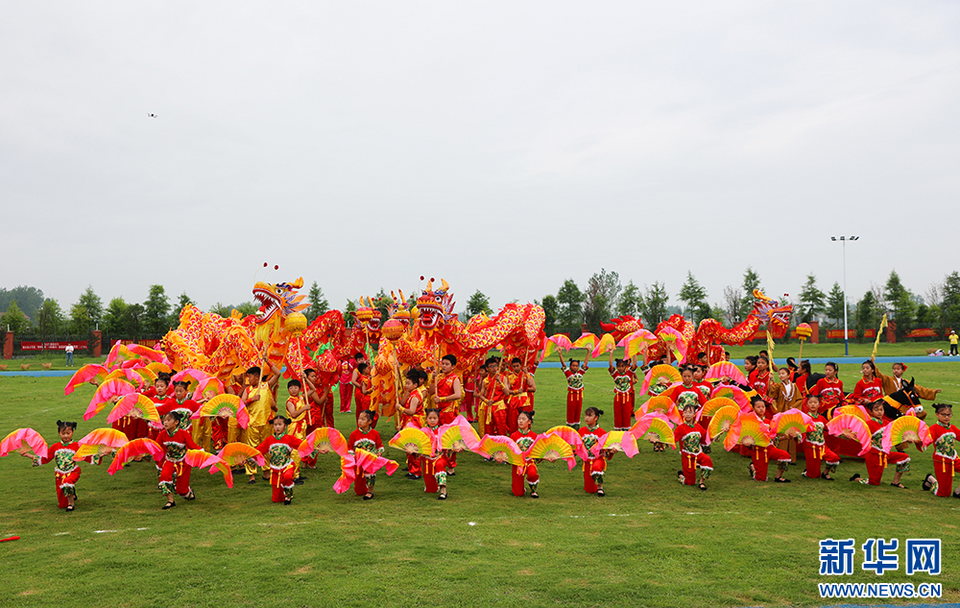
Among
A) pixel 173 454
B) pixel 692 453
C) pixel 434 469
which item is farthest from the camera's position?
pixel 692 453

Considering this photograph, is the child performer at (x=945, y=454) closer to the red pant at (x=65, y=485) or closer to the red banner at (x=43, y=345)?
the red pant at (x=65, y=485)

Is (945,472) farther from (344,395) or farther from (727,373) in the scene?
(344,395)

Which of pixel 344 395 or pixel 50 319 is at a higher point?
pixel 50 319

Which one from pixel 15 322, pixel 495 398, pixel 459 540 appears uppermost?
pixel 15 322

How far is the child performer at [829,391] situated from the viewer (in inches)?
303

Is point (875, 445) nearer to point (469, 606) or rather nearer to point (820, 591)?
point (820, 591)

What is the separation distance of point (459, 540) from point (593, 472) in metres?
2.01

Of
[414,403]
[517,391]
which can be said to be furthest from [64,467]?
[517,391]

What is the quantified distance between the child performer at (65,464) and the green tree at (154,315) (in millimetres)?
33537

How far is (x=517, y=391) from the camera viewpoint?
863cm

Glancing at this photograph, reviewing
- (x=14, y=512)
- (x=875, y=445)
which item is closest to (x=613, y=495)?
(x=875, y=445)

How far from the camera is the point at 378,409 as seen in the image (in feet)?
33.3

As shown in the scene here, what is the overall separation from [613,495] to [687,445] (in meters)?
1.05

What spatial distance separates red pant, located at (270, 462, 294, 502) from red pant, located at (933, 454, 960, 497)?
646cm
